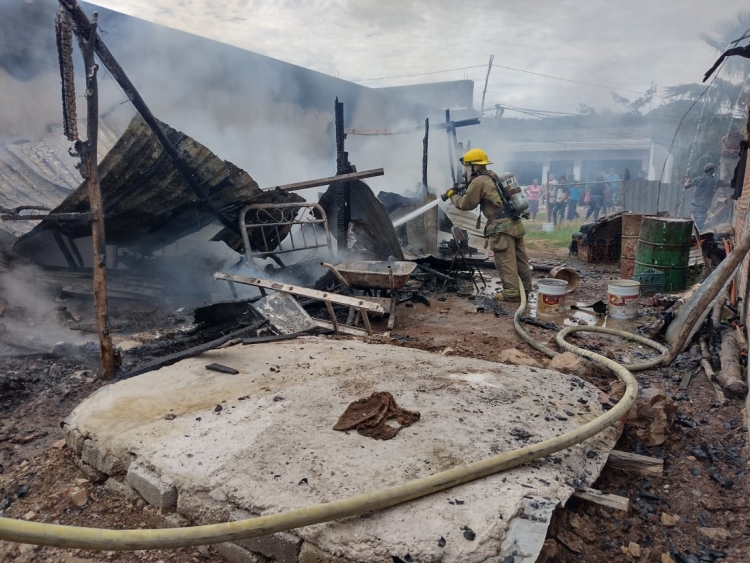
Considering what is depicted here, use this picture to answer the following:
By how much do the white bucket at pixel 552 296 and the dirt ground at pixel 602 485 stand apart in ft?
5.28

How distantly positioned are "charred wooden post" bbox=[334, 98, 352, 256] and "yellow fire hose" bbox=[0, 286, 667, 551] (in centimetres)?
580

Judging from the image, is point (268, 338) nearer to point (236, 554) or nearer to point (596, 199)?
point (236, 554)

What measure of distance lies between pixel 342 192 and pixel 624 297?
4.37 meters

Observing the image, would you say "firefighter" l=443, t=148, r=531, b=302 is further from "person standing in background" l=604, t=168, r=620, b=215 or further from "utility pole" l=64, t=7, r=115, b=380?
"person standing in background" l=604, t=168, r=620, b=215

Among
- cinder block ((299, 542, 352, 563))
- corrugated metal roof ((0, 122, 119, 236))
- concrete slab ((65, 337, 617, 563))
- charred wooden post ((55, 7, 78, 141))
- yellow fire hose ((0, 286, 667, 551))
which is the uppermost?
charred wooden post ((55, 7, 78, 141))

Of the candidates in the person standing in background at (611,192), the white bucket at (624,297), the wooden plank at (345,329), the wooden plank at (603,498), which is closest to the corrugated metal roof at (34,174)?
the wooden plank at (345,329)

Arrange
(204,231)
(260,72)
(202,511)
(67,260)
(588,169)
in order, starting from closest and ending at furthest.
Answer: (202,511) → (67,260) → (204,231) → (260,72) → (588,169)

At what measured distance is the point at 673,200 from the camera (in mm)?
17781

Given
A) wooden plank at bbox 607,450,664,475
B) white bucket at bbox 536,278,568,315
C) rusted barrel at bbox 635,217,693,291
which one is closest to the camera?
wooden plank at bbox 607,450,664,475

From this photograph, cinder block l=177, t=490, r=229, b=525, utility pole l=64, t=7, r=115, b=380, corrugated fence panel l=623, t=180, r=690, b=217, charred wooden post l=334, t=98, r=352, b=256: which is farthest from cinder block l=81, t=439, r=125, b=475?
corrugated fence panel l=623, t=180, r=690, b=217

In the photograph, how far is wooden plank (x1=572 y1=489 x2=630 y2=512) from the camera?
2.40 meters

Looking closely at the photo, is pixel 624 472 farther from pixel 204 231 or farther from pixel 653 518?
pixel 204 231

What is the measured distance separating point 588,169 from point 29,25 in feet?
103

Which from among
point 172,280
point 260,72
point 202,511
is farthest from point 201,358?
point 260,72
